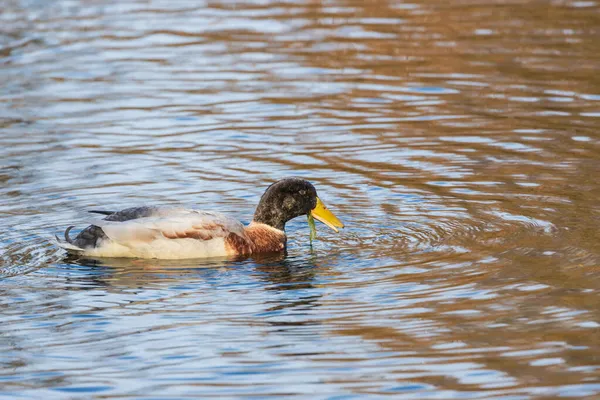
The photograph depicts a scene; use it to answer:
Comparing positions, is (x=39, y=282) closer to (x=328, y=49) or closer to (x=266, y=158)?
(x=266, y=158)

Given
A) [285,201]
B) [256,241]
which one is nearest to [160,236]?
[256,241]

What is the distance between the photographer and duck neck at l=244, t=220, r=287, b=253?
35.4 feet

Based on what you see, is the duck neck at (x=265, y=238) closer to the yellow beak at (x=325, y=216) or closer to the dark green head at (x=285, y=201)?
the dark green head at (x=285, y=201)

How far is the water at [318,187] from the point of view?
25.6 feet

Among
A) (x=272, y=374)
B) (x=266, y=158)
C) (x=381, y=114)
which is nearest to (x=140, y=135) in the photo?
(x=266, y=158)

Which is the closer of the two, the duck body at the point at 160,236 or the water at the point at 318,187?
the water at the point at 318,187

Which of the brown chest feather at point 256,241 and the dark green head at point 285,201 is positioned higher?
the dark green head at point 285,201

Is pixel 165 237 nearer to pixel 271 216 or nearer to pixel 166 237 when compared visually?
pixel 166 237

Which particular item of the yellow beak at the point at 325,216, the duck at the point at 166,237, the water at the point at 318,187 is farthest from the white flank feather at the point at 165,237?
the yellow beak at the point at 325,216

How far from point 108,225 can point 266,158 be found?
372cm

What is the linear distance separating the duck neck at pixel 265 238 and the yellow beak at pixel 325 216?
0.36 metres

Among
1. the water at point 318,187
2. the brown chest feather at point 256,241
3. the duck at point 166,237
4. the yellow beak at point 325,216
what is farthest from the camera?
the yellow beak at point 325,216

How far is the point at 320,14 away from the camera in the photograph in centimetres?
2205

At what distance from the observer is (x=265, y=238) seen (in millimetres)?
10852
